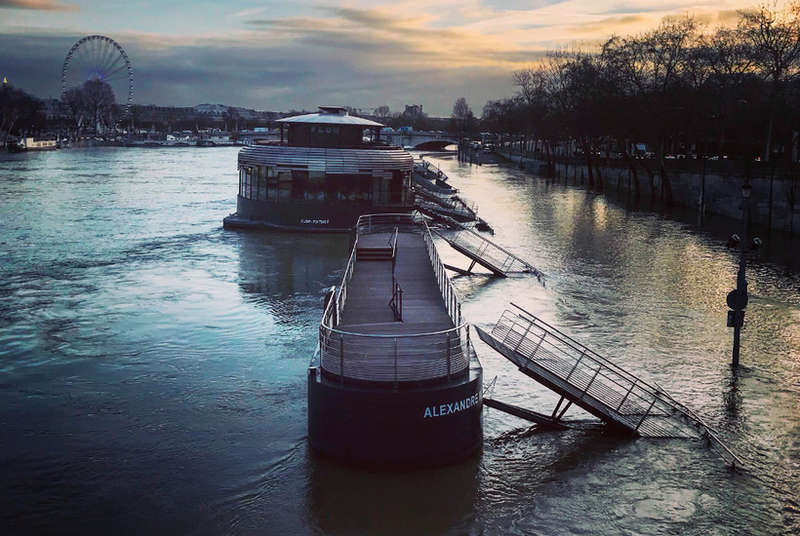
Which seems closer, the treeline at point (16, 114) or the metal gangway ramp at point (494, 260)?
the metal gangway ramp at point (494, 260)

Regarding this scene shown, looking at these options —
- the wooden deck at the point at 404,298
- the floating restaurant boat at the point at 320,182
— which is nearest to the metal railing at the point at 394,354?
the wooden deck at the point at 404,298

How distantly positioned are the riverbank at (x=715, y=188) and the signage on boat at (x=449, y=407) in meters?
43.9

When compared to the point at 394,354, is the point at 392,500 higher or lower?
lower

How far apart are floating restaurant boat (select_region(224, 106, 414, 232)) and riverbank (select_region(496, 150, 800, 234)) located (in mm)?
23435

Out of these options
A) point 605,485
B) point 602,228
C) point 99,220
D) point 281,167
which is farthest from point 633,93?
point 605,485

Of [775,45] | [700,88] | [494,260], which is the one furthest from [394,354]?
[700,88]

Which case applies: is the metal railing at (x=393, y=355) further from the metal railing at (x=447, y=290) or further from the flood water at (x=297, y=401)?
the flood water at (x=297, y=401)

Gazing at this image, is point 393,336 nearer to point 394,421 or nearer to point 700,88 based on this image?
point 394,421

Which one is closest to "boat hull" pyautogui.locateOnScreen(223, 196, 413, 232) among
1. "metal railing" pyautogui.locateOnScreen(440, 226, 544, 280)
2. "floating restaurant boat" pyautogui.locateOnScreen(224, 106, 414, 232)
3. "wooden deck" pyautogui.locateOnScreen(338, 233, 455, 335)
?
"floating restaurant boat" pyautogui.locateOnScreen(224, 106, 414, 232)

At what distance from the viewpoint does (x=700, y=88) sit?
7231 cm

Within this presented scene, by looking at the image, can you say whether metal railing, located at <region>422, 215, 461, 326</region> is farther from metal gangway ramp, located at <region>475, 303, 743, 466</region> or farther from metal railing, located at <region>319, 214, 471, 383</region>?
metal railing, located at <region>319, 214, 471, 383</region>

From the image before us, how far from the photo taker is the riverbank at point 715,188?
55.1 m

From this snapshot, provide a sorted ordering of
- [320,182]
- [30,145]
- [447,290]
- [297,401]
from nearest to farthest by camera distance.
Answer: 1. [297,401]
2. [447,290]
3. [320,182]
4. [30,145]

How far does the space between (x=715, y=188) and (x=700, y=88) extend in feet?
31.2
